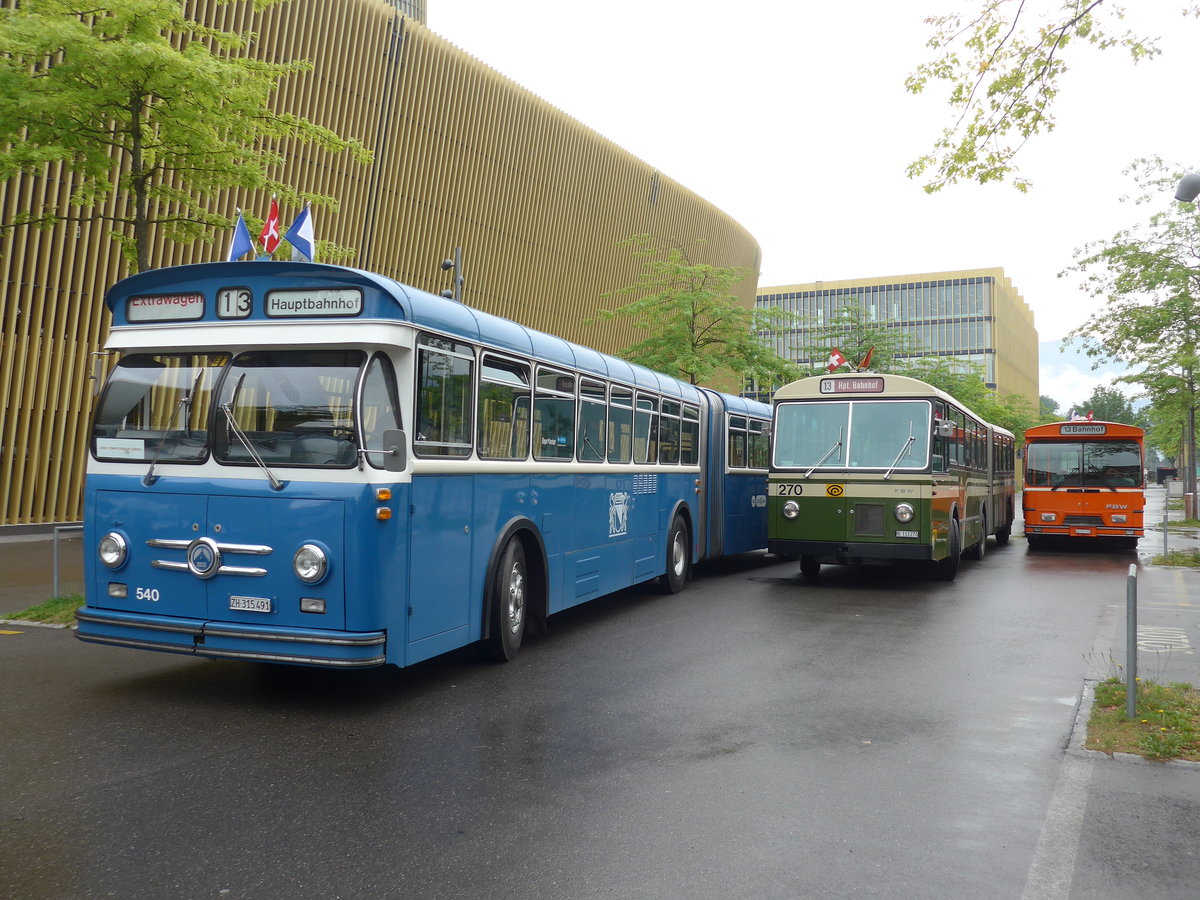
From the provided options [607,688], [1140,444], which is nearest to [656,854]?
[607,688]

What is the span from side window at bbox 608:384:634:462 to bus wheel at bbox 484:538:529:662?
243 centimetres

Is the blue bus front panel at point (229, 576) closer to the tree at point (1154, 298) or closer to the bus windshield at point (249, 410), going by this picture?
the bus windshield at point (249, 410)

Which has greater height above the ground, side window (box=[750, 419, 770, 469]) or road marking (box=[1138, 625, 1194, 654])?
side window (box=[750, 419, 770, 469])

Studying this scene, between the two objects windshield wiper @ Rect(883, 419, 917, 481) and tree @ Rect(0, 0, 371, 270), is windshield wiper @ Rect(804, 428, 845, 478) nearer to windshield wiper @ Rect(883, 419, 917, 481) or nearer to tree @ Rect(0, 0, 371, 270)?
windshield wiper @ Rect(883, 419, 917, 481)

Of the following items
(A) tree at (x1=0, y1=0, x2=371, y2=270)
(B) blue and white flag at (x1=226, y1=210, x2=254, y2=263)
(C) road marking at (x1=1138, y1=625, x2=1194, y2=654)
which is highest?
(A) tree at (x1=0, y1=0, x2=371, y2=270)

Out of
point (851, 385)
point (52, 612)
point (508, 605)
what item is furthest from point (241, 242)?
point (851, 385)

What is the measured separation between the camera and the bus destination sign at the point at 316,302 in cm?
659

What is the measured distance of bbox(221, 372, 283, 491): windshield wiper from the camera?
6469mm

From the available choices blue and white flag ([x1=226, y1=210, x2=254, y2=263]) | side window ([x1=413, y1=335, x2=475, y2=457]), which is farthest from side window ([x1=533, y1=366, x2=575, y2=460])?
blue and white flag ([x1=226, y1=210, x2=254, y2=263])

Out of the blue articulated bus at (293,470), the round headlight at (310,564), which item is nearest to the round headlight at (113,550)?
the blue articulated bus at (293,470)

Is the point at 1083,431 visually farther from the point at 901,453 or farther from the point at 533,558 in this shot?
the point at 533,558

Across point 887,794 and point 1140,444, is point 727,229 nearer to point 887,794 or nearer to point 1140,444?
point 1140,444

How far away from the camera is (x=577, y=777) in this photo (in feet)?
17.7

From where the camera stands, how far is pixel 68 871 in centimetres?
405
